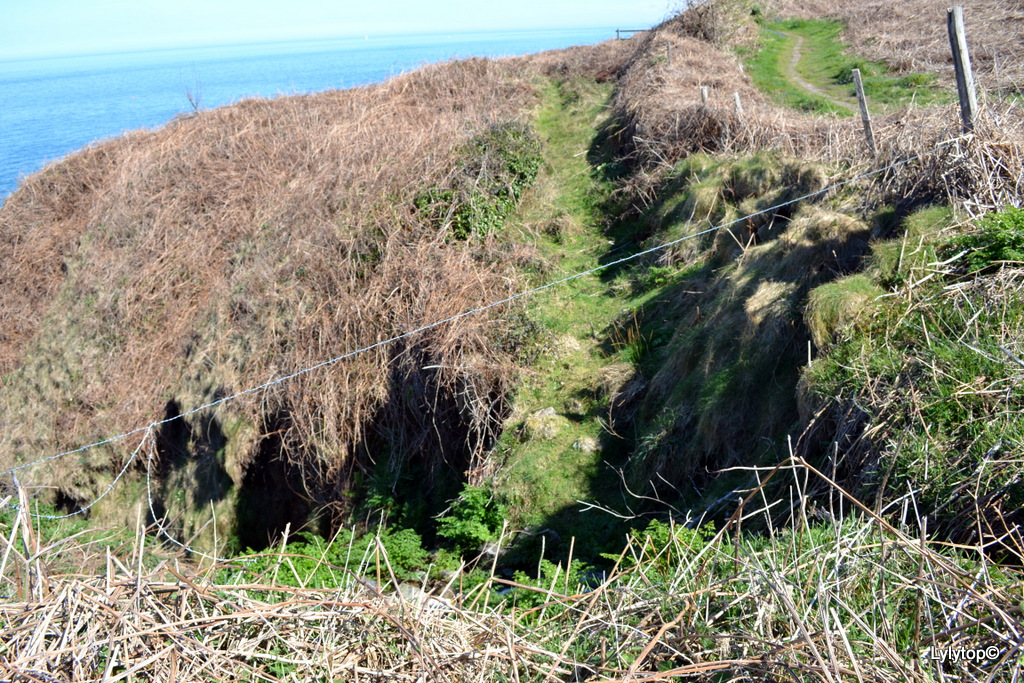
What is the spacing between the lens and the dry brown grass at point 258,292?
994cm

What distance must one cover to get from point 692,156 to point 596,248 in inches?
88.0

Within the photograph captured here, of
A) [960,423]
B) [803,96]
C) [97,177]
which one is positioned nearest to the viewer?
[960,423]

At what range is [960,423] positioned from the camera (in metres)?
4.21

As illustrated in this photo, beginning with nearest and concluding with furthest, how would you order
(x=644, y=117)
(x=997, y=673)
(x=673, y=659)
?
(x=997, y=673) → (x=673, y=659) → (x=644, y=117)

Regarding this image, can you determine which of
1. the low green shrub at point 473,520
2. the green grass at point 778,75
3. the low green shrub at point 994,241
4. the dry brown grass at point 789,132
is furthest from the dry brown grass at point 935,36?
the low green shrub at point 473,520

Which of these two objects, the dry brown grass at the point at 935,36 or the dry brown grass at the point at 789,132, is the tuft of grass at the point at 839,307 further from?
the dry brown grass at the point at 935,36

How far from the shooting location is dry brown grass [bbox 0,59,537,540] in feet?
32.6

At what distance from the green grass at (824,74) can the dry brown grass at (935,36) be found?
0.48m

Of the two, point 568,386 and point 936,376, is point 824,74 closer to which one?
point 568,386

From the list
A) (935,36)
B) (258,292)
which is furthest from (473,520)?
(935,36)

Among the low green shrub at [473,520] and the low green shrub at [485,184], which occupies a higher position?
the low green shrub at [485,184]

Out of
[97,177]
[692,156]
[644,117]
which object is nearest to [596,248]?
[692,156]

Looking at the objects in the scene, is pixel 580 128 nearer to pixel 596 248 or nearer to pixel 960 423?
pixel 596 248

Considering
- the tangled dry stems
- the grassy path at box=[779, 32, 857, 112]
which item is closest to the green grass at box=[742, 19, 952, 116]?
the grassy path at box=[779, 32, 857, 112]
